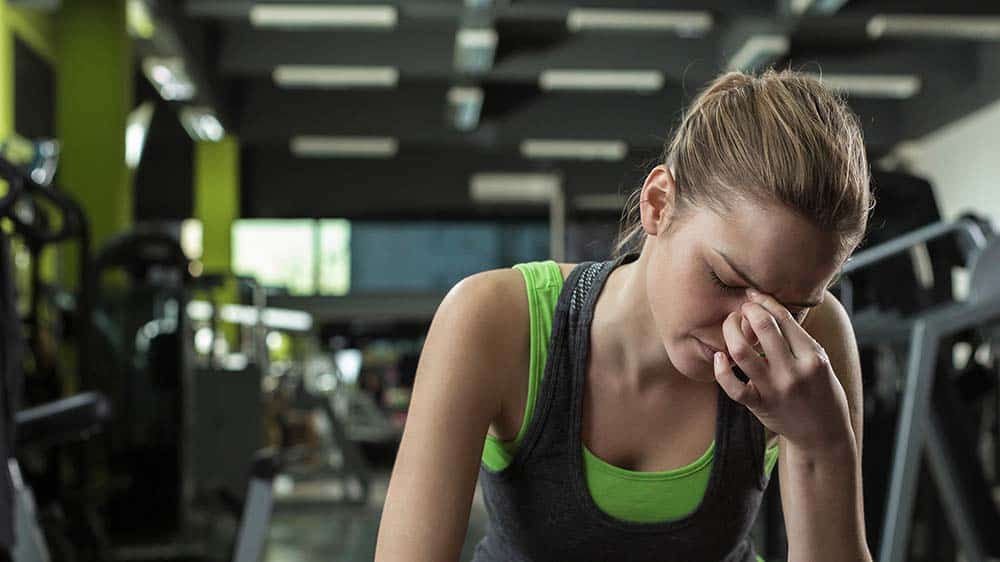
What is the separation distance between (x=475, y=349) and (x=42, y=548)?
1.39 meters

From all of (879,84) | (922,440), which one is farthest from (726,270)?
(879,84)

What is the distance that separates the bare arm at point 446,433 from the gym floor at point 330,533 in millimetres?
2510

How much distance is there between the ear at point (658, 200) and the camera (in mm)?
1024

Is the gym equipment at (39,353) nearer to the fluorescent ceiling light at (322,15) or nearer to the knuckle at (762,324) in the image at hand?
the knuckle at (762,324)

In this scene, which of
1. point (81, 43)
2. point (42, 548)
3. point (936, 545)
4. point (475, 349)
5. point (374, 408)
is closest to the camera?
point (475, 349)

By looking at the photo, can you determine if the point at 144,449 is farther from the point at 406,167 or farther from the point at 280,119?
the point at 406,167

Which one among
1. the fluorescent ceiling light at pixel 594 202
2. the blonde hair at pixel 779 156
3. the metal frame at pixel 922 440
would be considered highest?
the blonde hair at pixel 779 156

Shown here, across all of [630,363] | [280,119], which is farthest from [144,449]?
[280,119]

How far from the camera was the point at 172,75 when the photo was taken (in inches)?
342

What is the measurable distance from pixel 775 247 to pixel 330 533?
4158mm

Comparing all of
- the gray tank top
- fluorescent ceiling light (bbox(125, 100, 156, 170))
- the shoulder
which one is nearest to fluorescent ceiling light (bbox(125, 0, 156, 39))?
fluorescent ceiling light (bbox(125, 100, 156, 170))

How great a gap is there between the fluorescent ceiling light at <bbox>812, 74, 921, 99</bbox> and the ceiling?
43mm

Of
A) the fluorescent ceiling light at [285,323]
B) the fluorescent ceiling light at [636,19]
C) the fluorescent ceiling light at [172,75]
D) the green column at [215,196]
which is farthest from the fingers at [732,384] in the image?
the green column at [215,196]

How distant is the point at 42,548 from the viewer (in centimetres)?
209
